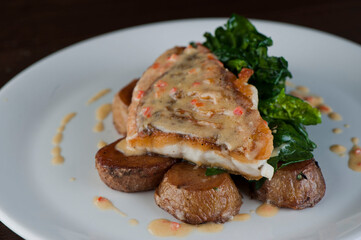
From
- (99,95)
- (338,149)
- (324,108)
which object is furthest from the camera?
(99,95)

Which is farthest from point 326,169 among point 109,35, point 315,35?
point 109,35

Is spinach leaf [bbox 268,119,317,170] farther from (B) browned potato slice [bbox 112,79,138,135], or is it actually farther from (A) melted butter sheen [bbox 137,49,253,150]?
(B) browned potato slice [bbox 112,79,138,135]

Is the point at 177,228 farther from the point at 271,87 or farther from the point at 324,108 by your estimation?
the point at 324,108

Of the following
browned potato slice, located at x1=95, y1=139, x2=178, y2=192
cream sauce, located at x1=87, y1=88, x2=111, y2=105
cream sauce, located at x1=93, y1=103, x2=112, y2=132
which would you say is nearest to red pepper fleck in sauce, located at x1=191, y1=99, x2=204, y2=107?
browned potato slice, located at x1=95, y1=139, x2=178, y2=192

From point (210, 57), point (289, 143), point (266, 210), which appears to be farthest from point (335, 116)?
point (266, 210)

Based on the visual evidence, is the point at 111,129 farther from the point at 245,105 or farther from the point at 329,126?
the point at 329,126
